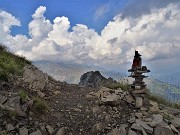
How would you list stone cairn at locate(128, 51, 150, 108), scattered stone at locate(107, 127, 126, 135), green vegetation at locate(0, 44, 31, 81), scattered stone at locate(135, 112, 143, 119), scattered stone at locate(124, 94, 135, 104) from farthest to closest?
1. stone cairn at locate(128, 51, 150, 108)
2. scattered stone at locate(124, 94, 135, 104)
3. green vegetation at locate(0, 44, 31, 81)
4. scattered stone at locate(135, 112, 143, 119)
5. scattered stone at locate(107, 127, 126, 135)

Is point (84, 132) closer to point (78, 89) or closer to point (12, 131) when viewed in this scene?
point (12, 131)

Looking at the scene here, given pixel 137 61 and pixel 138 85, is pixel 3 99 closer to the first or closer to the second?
pixel 138 85

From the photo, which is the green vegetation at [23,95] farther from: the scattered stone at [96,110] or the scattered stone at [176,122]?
the scattered stone at [176,122]

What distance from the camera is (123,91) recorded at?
20.0m

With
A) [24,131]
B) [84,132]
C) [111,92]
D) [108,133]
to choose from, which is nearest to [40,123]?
[24,131]

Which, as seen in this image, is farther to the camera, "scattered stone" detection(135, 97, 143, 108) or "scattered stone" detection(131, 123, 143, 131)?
"scattered stone" detection(135, 97, 143, 108)

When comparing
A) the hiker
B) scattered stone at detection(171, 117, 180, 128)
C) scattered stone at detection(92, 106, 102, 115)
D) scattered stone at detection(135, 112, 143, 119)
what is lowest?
scattered stone at detection(171, 117, 180, 128)

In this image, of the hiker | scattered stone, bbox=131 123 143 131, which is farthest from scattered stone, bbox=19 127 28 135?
the hiker

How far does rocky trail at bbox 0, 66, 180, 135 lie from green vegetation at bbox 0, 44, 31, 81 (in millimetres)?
529

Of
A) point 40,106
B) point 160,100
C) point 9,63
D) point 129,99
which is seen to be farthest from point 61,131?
point 160,100

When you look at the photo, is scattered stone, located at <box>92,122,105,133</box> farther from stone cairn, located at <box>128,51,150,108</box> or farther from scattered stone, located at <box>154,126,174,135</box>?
stone cairn, located at <box>128,51,150,108</box>

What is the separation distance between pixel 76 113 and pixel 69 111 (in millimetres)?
405

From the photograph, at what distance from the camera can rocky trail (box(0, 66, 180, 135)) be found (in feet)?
49.3

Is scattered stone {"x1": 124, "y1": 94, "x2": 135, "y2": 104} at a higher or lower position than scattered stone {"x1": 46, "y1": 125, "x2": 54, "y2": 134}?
higher
